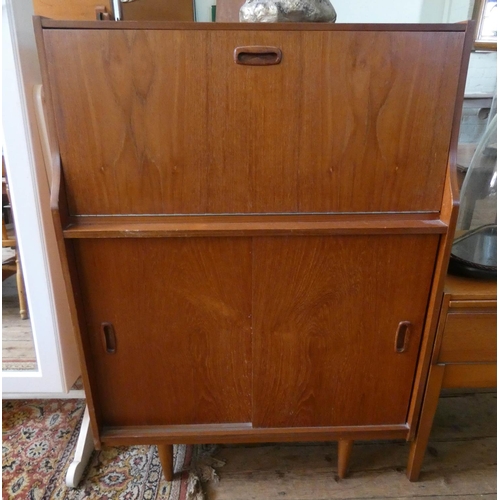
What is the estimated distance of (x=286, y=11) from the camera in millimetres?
810

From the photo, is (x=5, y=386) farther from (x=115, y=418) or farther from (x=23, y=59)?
(x=23, y=59)

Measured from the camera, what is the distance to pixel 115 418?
1025mm

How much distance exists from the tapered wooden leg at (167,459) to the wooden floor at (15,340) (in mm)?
468

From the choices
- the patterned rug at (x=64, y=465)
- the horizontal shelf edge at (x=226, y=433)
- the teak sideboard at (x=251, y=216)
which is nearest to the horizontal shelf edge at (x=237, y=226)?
the teak sideboard at (x=251, y=216)

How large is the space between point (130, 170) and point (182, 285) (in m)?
0.27

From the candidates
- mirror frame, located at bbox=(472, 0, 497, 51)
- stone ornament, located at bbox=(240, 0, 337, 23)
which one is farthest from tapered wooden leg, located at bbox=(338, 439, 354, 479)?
mirror frame, located at bbox=(472, 0, 497, 51)

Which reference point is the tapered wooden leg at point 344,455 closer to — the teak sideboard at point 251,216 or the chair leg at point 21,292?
the teak sideboard at point 251,216

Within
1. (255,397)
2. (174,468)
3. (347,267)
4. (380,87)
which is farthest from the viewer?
(174,468)

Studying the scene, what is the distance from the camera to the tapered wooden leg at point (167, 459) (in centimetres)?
109

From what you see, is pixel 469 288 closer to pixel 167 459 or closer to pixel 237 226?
pixel 237 226

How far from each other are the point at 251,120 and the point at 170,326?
19.6 inches

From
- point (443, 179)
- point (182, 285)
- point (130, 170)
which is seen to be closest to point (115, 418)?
point (182, 285)

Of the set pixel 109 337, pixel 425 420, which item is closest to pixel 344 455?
pixel 425 420

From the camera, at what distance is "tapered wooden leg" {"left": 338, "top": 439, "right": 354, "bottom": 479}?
110 centimetres
